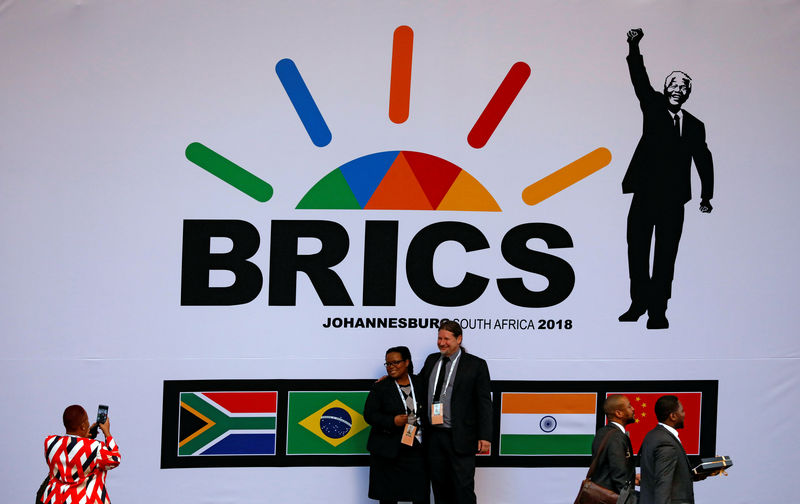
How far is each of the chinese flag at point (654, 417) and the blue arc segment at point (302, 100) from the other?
2590mm

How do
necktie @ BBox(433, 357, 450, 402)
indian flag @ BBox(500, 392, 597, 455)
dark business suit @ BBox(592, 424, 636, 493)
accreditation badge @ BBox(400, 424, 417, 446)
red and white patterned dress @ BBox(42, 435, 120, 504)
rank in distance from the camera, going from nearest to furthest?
red and white patterned dress @ BBox(42, 435, 120, 504)
dark business suit @ BBox(592, 424, 636, 493)
accreditation badge @ BBox(400, 424, 417, 446)
necktie @ BBox(433, 357, 450, 402)
indian flag @ BBox(500, 392, 597, 455)

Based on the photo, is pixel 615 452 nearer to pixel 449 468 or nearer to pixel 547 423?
pixel 449 468

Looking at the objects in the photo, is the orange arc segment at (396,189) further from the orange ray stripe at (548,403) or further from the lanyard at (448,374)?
the orange ray stripe at (548,403)

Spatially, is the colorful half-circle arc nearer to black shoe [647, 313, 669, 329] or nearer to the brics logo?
the brics logo

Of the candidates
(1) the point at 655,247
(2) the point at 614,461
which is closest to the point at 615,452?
(2) the point at 614,461

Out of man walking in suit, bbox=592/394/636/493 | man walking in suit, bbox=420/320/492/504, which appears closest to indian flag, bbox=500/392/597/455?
man walking in suit, bbox=420/320/492/504

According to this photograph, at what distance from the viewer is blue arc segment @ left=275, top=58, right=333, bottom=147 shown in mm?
5727

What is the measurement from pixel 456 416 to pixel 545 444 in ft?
2.93

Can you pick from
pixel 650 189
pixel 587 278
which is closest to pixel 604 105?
pixel 650 189

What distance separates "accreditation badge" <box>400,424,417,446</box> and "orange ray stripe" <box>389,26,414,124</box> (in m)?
1.95

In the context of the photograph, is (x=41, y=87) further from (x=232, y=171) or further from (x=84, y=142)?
(x=232, y=171)

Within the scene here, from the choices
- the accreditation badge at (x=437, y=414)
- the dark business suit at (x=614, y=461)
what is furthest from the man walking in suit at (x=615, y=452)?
the accreditation badge at (x=437, y=414)

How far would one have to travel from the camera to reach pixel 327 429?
5.77 m

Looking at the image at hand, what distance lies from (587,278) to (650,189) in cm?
75
